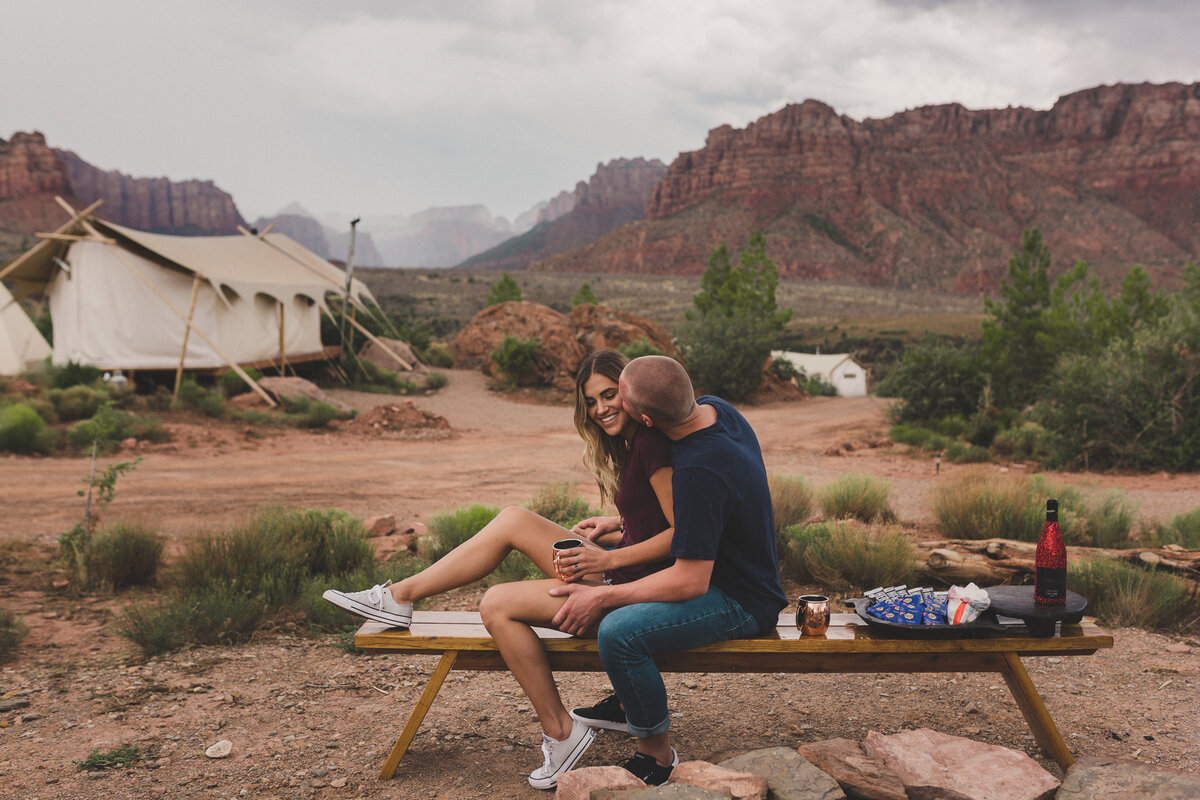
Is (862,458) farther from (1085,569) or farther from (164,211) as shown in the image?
(164,211)

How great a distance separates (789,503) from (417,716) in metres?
4.75

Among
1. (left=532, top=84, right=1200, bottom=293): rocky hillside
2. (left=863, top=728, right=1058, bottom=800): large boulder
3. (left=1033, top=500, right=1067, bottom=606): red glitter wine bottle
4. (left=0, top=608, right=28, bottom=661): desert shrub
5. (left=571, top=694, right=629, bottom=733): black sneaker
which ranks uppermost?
(left=532, top=84, right=1200, bottom=293): rocky hillside

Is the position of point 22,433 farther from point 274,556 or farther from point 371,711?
point 371,711

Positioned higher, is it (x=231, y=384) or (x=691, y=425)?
(x=691, y=425)

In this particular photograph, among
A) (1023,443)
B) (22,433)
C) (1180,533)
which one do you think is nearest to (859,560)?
(1180,533)

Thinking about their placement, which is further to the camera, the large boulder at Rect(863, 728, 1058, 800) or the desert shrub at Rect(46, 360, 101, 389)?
the desert shrub at Rect(46, 360, 101, 389)

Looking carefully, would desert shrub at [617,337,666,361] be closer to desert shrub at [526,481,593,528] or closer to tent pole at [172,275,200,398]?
tent pole at [172,275,200,398]

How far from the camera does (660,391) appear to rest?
2.51m

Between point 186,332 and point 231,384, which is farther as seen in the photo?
point 231,384

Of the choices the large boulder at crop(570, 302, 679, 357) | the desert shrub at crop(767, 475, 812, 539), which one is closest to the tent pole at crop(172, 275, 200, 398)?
Result: the large boulder at crop(570, 302, 679, 357)

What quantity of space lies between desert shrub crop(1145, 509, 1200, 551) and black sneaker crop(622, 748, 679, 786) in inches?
207

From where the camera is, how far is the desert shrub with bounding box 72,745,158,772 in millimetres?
3021

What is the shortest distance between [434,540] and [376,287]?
64.8 meters

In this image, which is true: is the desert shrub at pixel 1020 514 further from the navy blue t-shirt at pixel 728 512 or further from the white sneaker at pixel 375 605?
the white sneaker at pixel 375 605
